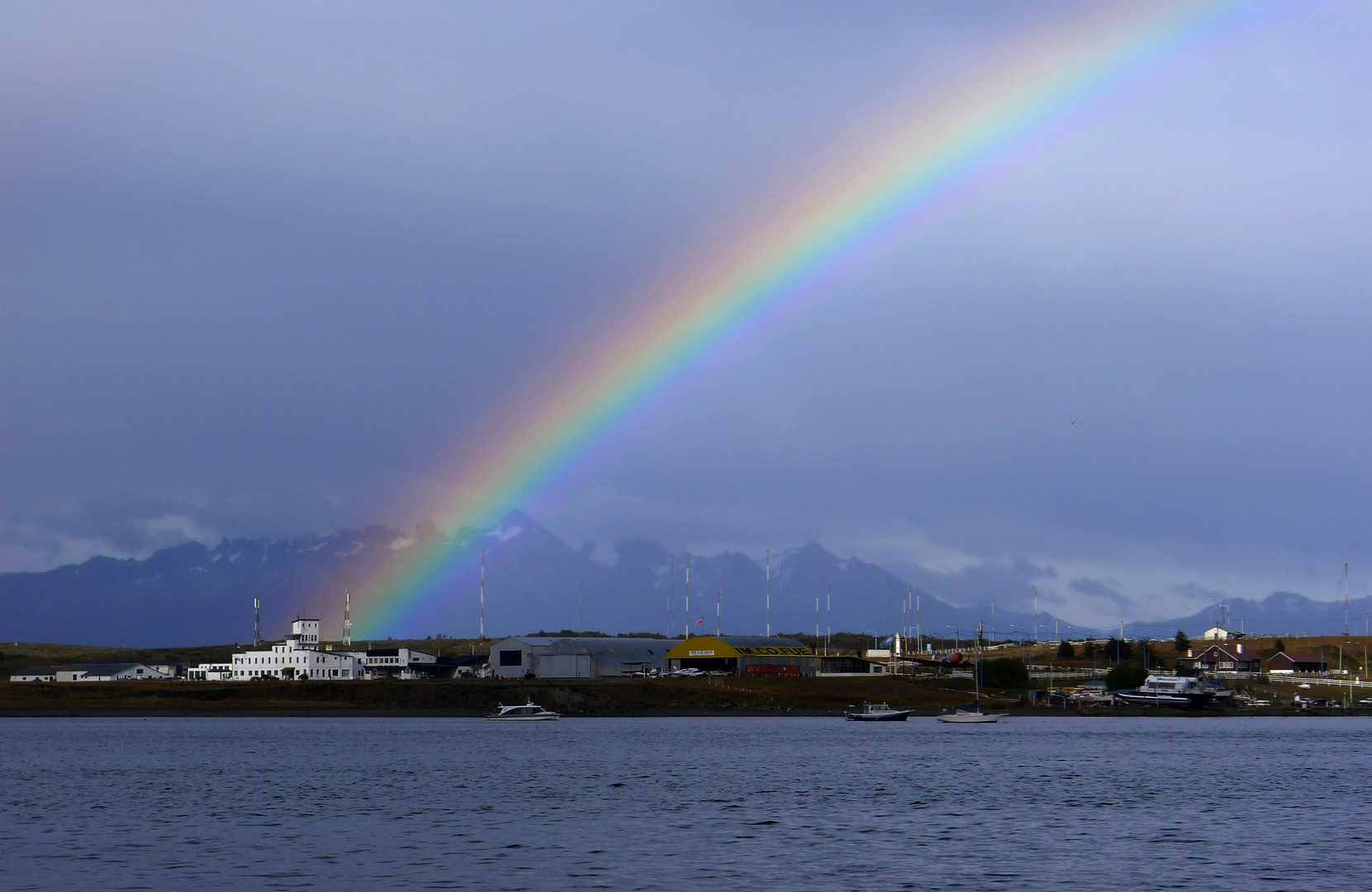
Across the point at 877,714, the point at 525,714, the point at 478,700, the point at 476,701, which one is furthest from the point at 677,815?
the point at 478,700

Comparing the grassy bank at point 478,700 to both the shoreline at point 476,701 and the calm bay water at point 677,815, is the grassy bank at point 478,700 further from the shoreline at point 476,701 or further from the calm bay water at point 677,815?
the calm bay water at point 677,815

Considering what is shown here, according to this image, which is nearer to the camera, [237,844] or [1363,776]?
[237,844]

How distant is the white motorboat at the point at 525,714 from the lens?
18375 cm

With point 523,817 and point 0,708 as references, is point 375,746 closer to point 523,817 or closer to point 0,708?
point 523,817

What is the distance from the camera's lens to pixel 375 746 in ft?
419

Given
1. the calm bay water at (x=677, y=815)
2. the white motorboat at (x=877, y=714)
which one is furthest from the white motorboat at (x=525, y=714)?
the calm bay water at (x=677, y=815)

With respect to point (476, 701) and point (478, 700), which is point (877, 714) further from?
point (476, 701)

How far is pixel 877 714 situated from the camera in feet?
584

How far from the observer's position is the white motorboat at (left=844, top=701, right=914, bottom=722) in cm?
17862

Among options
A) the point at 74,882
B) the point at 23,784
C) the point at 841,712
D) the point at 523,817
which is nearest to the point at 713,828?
the point at 523,817

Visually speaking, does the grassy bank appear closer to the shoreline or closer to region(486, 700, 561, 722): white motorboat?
the shoreline

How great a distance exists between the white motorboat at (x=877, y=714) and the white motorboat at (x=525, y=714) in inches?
1509

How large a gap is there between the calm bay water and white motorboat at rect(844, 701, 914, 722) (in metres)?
43.0

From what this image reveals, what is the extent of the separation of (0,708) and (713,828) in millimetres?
155887
